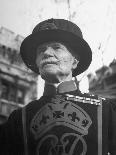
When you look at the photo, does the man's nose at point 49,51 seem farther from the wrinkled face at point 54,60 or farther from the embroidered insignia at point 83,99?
the embroidered insignia at point 83,99

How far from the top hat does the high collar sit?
0.54 ft

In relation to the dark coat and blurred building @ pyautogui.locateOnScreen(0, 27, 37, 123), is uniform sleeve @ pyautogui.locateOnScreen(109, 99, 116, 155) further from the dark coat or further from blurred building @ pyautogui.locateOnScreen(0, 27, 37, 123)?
blurred building @ pyautogui.locateOnScreen(0, 27, 37, 123)

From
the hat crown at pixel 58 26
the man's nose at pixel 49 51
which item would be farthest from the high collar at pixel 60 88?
the hat crown at pixel 58 26

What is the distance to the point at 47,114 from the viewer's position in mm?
1423

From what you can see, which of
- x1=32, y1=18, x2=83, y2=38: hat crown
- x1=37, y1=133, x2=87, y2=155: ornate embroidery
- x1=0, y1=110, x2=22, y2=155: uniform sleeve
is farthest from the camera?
x1=32, y1=18, x2=83, y2=38: hat crown

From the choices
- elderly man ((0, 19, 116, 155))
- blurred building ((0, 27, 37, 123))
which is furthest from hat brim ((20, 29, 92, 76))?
blurred building ((0, 27, 37, 123))

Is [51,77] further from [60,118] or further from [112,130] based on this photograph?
[112,130]

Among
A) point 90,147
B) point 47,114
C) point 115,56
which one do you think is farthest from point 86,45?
point 115,56

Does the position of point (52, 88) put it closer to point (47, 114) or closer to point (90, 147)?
point (47, 114)

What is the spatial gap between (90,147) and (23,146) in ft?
1.00

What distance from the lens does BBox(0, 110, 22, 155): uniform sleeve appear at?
1.44 m

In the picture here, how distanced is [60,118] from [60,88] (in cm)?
15

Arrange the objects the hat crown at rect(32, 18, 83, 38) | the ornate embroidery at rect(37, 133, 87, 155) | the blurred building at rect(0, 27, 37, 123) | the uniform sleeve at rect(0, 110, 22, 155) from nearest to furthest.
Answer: the ornate embroidery at rect(37, 133, 87, 155), the uniform sleeve at rect(0, 110, 22, 155), the hat crown at rect(32, 18, 83, 38), the blurred building at rect(0, 27, 37, 123)

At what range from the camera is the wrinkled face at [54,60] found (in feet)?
4.74
